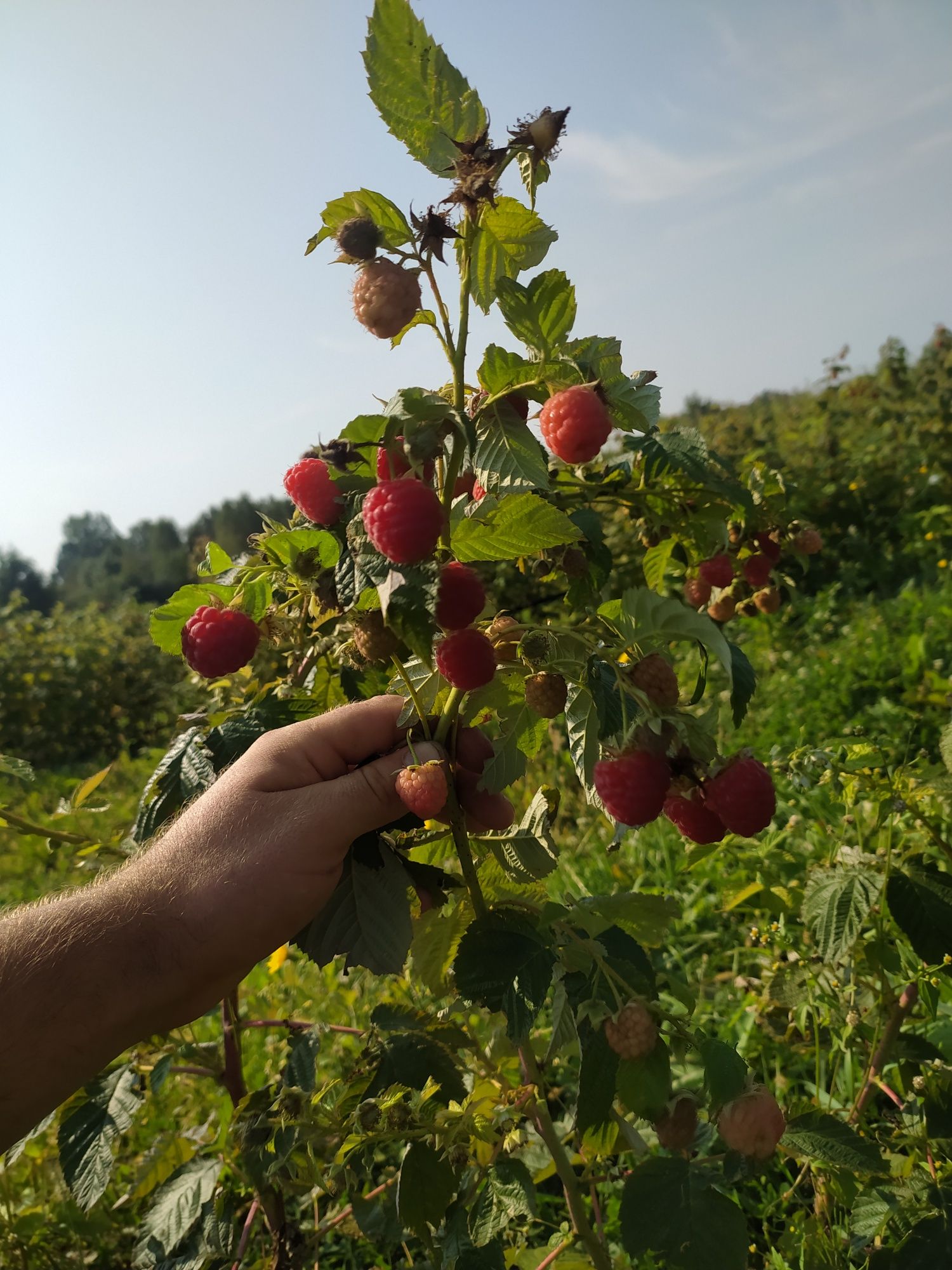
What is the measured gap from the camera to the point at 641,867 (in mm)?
2895

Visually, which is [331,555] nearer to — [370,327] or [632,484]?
[370,327]

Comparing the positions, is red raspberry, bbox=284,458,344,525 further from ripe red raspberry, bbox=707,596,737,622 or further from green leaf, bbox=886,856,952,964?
green leaf, bbox=886,856,952,964

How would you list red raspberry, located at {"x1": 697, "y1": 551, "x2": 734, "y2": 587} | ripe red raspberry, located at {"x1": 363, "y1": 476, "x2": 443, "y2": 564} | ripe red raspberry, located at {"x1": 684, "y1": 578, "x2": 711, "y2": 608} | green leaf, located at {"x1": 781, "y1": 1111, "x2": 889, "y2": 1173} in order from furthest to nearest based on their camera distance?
1. ripe red raspberry, located at {"x1": 684, "y1": 578, "x2": 711, "y2": 608}
2. red raspberry, located at {"x1": 697, "y1": 551, "x2": 734, "y2": 587}
3. green leaf, located at {"x1": 781, "y1": 1111, "x2": 889, "y2": 1173}
4. ripe red raspberry, located at {"x1": 363, "y1": 476, "x2": 443, "y2": 564}

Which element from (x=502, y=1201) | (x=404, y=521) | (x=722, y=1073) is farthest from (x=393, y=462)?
(x=502, y=1201)

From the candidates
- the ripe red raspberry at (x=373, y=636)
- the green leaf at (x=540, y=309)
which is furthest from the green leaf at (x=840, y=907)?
the green leaf at (x=540, y=309)

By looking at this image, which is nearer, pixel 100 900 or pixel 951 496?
pixel 100 900

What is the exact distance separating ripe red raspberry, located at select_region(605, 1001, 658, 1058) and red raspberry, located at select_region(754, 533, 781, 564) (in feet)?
2.59

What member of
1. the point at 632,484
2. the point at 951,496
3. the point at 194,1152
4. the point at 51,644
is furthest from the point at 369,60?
the point at 51,644

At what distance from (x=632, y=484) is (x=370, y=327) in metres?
0.60

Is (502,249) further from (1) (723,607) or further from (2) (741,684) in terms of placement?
(1) (723,607)

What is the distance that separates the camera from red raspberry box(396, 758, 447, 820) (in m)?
0.88

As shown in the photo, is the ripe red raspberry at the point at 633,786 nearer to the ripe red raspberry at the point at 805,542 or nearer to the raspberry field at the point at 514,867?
the raspberry field at the point at 514,867

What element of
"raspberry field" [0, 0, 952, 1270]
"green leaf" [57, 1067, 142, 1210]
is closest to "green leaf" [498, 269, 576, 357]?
"raspberry field" [0, 0, 952, 1270]

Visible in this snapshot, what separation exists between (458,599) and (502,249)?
36 cm
